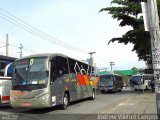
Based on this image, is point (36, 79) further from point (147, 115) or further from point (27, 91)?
point (147, 115)

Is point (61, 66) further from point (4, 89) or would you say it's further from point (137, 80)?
point (137, 80)

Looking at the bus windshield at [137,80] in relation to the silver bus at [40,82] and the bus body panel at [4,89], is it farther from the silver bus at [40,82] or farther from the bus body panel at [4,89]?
the bus body panel at [4,89]

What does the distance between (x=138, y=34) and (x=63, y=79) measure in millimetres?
18805

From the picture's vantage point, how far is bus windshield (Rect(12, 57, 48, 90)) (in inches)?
669

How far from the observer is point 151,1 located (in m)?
9.78

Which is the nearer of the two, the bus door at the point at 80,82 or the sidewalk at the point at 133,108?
the sidewalk at the point at 133,108

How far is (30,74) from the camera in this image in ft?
56.9

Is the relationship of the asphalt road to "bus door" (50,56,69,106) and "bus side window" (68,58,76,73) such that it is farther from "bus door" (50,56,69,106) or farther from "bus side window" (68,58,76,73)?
"bus side window" (68,58,76,73)

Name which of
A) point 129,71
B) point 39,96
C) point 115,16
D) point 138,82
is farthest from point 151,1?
point 129,71

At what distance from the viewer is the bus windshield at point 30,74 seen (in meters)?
17.0

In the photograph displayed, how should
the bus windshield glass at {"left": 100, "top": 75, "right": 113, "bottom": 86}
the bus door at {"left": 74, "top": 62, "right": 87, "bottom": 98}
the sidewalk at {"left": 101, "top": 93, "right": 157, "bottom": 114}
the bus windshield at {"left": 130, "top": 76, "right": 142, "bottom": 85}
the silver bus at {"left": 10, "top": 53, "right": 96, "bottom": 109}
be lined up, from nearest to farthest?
the sidewalk at {"left": 101, "top": 93, "right": 157, "bottom": 114} → the silver bus at {"left": 10, "top": 53, "right": 96, "bottom": 109} → the bus door at {"left": 74, "top": 62, "right": 87, "bottom": 98} → the bus windshield glass at {"left": 100, "top": 75, "right": 113, "bottom": 86} → the bus windshield at {"left": 130, "top": 76, "right": 142, "bottom": 85}

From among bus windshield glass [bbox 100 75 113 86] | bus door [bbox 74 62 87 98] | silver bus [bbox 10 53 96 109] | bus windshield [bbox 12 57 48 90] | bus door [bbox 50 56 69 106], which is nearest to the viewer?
silver bus [bbox 10 53 96 109]

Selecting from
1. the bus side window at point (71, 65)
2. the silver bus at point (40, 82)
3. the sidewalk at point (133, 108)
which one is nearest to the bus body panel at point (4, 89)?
the silver bus at point (40, 82)

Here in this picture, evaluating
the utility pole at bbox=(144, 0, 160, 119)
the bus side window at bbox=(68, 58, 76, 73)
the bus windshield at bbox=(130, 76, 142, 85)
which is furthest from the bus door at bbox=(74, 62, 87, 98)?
the bus windshield at bbox=(130, 76, 142, 85)
